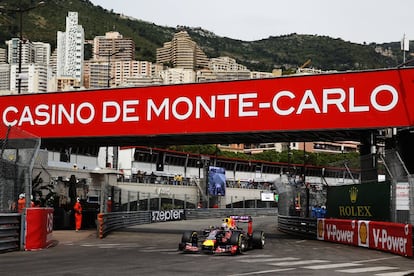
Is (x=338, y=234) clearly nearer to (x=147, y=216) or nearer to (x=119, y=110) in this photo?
(x=119, y=110)

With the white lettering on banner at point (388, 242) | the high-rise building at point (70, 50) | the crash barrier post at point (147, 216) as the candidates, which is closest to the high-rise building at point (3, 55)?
the high-rise building at point (70, 50)

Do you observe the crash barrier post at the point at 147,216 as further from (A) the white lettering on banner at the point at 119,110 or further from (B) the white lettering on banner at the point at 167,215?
(A) the white lettering on banner at the point at 119,110

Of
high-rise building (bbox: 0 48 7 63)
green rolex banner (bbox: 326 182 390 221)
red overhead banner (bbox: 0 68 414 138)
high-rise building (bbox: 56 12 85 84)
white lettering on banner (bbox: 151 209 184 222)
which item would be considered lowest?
white lettering on banner (bbox: 151 209 184 222)

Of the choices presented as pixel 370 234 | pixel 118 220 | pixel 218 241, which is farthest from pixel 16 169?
pixel 118 220

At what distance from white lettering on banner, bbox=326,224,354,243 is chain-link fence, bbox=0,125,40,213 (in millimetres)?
11814

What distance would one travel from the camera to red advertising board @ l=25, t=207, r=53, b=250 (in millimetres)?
18484

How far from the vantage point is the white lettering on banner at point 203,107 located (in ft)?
72.9

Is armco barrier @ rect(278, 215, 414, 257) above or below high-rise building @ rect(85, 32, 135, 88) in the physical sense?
below

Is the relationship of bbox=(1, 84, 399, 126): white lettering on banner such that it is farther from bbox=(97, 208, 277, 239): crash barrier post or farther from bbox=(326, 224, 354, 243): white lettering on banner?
bbox=(326, 224, 354, 243): white lettering on banner

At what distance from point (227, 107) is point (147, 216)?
63.9 feet

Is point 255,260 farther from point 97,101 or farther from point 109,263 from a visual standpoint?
point 97,101

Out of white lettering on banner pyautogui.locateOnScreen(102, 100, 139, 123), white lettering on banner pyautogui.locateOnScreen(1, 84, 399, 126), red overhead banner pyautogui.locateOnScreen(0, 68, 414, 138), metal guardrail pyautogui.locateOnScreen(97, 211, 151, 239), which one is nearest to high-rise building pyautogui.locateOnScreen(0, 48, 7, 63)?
metal guardrail pyautogui.locateOnScreen(97, 211, 151, 239)

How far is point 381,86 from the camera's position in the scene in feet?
72.1

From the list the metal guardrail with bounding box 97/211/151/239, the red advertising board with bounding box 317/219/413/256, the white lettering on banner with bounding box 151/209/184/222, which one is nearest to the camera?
the red advertising board with bounding box 317/219/413/256
